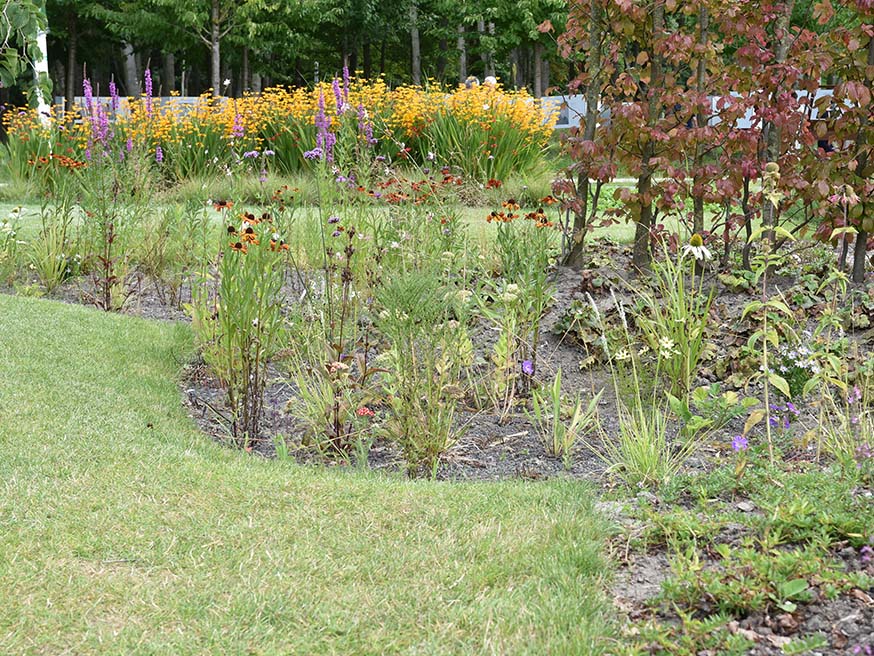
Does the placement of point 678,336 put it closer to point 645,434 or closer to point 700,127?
point 645,434

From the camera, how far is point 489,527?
289cm

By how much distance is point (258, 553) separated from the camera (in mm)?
2719

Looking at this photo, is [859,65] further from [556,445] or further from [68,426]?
[68,426]

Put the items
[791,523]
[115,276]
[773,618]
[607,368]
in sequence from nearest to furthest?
[773,618]
[791,523]
[607,368]
[115,276]

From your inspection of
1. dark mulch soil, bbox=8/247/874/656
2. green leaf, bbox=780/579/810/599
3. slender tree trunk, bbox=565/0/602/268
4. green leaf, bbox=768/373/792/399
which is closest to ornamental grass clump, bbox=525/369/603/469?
dark mulch soil, bbox=8/247/874/656

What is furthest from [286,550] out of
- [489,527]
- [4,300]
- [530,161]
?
[530,161]

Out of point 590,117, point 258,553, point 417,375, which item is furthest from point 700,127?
point 258,553

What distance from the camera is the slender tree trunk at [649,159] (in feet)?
18.9

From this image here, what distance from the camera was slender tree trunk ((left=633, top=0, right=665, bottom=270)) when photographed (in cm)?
575

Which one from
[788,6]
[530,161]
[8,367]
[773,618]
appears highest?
[788,6]

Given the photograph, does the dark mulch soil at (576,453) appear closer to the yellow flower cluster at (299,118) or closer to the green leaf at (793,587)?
the green leaf at (793,587)

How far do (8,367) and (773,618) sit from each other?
10.9 ft

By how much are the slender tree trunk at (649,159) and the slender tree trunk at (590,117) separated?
31 cm

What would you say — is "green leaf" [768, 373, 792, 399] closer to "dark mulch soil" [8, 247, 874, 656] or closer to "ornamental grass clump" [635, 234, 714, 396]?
"dark mulch soil" [8, 247, 874, 656]
